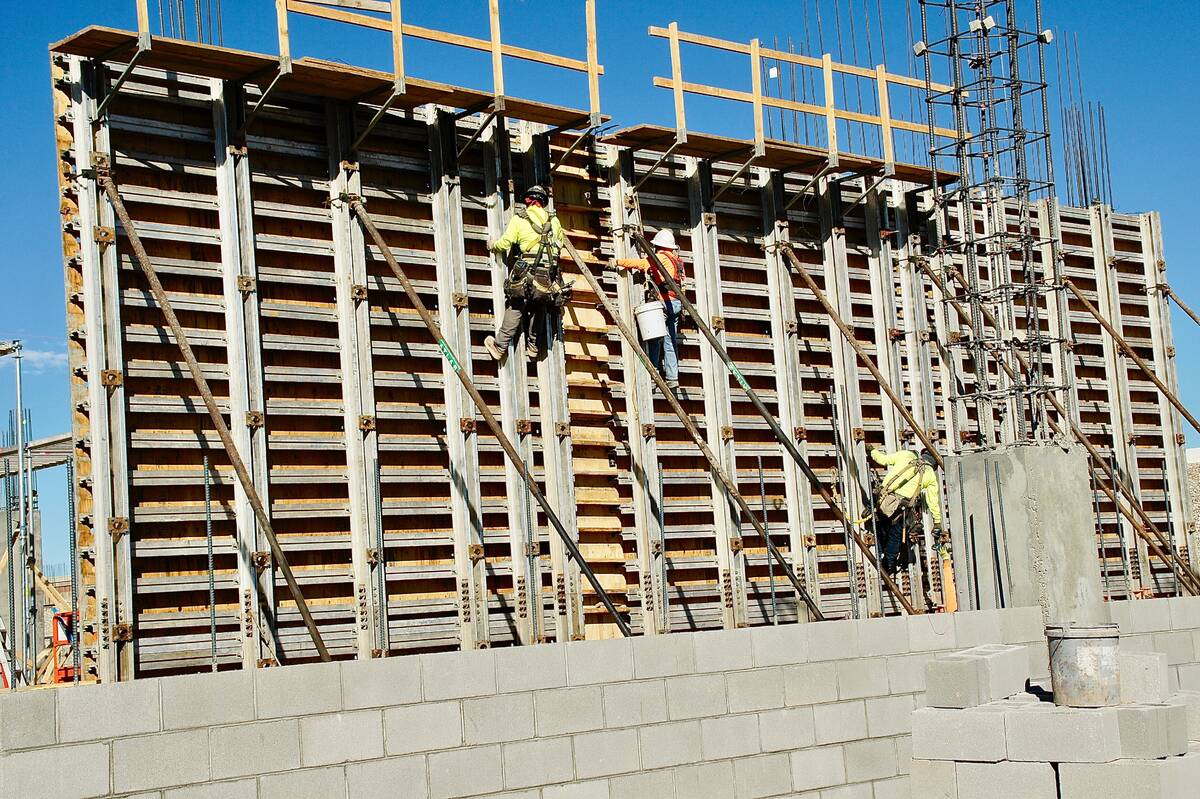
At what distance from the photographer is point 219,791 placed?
33.3ft

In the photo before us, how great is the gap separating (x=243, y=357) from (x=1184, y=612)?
11.3 meters

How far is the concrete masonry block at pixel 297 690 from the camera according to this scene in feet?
34.4

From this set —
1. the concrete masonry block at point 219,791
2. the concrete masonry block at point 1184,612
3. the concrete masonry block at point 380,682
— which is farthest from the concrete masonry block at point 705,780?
the concrete masonry block at point 1184,612

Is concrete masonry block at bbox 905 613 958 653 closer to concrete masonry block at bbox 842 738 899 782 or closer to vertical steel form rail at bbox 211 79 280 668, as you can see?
concrete masonry block at bbox 842 738 899 782

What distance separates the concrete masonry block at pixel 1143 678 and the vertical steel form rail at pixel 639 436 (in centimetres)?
535

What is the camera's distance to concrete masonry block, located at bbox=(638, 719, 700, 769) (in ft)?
41.0

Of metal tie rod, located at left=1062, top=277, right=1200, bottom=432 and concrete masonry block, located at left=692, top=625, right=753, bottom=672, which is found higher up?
metal tie rod, located at left=1062, top=277, right=1200, bottom=432

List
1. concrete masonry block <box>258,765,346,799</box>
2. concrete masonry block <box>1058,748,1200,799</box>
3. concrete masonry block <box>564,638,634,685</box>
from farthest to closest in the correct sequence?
1. concrete masonry block <box>564,638,634,685</box>
2. concrete masonry block <box>1058,748,1200,799</box>
3. concrete masonry block <box>258,765,346,799</box>

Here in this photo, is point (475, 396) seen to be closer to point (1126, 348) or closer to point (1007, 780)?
point (1007, 780)

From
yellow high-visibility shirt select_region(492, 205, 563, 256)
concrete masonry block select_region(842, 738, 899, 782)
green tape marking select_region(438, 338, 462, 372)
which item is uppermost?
yellow high-visibility shirt select_region(492, 205, 563, 256)

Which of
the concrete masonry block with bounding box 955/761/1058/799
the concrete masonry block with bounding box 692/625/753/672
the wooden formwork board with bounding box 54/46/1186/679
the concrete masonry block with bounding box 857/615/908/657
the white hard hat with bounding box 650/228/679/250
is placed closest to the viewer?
the concrete masonry block with bounding box 955/761/1058/799

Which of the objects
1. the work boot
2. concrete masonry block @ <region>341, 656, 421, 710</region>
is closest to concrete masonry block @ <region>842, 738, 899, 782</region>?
concrete masonry block @ <region>341, 656, 421, 710</region>

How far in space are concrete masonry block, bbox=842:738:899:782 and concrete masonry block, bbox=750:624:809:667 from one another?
107 cm

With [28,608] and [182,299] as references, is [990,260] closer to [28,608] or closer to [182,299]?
[182,299]
